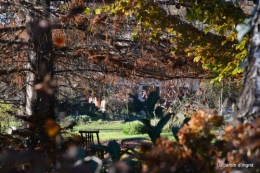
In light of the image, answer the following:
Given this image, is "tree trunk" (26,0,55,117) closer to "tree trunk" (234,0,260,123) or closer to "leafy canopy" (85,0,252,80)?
"leafy canopy" (85,0,252,80)

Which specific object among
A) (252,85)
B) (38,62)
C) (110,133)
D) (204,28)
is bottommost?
(110,133)

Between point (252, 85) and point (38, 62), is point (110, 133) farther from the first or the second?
point (252, 85)

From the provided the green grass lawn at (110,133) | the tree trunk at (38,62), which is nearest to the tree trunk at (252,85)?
the tree trunk at (38,62)

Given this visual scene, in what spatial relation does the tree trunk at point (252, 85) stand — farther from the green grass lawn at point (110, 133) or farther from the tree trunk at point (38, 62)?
the green grass lawn at point (110, 133)

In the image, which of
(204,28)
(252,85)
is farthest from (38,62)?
(252,85)

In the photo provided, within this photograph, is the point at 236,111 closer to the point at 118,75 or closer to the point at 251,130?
the point at 251,130

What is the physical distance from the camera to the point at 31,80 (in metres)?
8.77

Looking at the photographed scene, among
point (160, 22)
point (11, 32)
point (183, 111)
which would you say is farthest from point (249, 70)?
point (183, 111)

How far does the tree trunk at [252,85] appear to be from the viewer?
1962 millimetres

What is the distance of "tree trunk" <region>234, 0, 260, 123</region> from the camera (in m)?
1.96

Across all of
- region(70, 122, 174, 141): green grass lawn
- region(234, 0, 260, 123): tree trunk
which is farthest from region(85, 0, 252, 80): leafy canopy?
region(70, 122, 174, 141): green grass lawn

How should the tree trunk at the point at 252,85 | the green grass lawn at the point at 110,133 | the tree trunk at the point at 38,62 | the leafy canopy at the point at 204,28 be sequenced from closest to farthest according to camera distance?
the tree trunk at the point at 252,85 → the leafy canopy at the point at 204,28 → the tree trunk at the point at 38,62 → the green grass lawn at the point at 110,133

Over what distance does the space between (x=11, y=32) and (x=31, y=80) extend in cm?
123

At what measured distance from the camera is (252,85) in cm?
198
